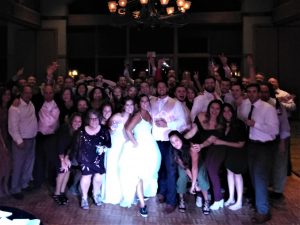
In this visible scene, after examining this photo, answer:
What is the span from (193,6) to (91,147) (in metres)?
10.8

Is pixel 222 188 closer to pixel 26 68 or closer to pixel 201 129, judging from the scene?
pixel 201 129

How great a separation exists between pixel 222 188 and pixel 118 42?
34.8 ft

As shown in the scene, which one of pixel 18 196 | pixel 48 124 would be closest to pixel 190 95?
pixel 48 124

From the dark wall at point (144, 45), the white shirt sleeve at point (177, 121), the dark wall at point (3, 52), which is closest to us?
the white shirt sleeve at point (177, 121)

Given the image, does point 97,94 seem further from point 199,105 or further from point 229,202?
point 229,202

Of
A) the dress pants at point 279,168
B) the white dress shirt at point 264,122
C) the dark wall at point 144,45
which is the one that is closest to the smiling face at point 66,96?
the white dress shirt at point 264,122

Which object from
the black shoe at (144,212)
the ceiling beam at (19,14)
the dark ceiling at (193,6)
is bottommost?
the black shoe at (144,212)

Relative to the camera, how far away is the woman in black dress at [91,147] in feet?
17.7

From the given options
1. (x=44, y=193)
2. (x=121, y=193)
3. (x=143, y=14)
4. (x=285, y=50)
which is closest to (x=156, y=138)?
(x=121, y=193)

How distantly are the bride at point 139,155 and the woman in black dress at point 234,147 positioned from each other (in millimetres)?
860

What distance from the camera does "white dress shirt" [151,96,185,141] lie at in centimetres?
550

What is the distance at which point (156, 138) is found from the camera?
18.2ft

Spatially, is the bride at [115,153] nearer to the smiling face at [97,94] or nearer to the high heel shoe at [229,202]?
the smiling face at [97,94]

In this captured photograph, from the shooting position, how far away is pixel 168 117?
18.0 ft
